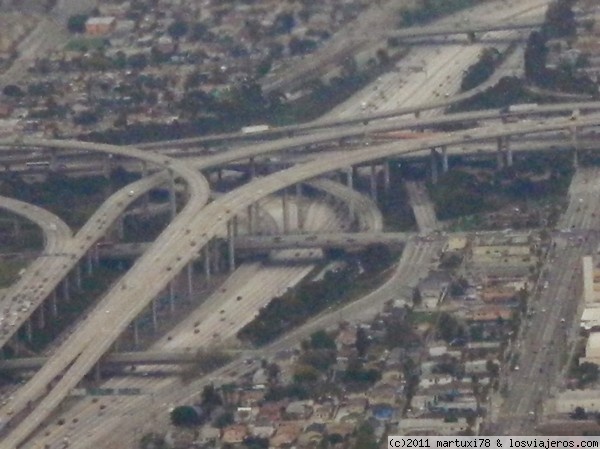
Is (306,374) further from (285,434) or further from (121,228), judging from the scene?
(121,228)

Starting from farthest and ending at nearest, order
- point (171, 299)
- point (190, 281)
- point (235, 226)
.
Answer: point (235, 226) → point (190, 281) → point (171, 299)

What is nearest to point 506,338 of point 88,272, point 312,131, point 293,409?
point 293,409

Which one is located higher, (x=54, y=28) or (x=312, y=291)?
(x=54, y=28)

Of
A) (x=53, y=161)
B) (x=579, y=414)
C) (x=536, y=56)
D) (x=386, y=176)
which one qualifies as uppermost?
(x=536, y=56)

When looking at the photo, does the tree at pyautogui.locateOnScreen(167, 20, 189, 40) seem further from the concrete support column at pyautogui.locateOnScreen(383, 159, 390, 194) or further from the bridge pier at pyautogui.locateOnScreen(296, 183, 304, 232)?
the bridge pier at pyautogui.locateOnScreen(296, 183, 304, 232)

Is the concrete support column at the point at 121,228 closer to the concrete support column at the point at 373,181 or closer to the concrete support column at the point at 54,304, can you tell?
the concrete support column at the point at 54,304

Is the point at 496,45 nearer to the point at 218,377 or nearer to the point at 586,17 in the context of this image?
the point at 586,17

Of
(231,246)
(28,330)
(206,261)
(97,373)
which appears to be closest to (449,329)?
(97,373)
